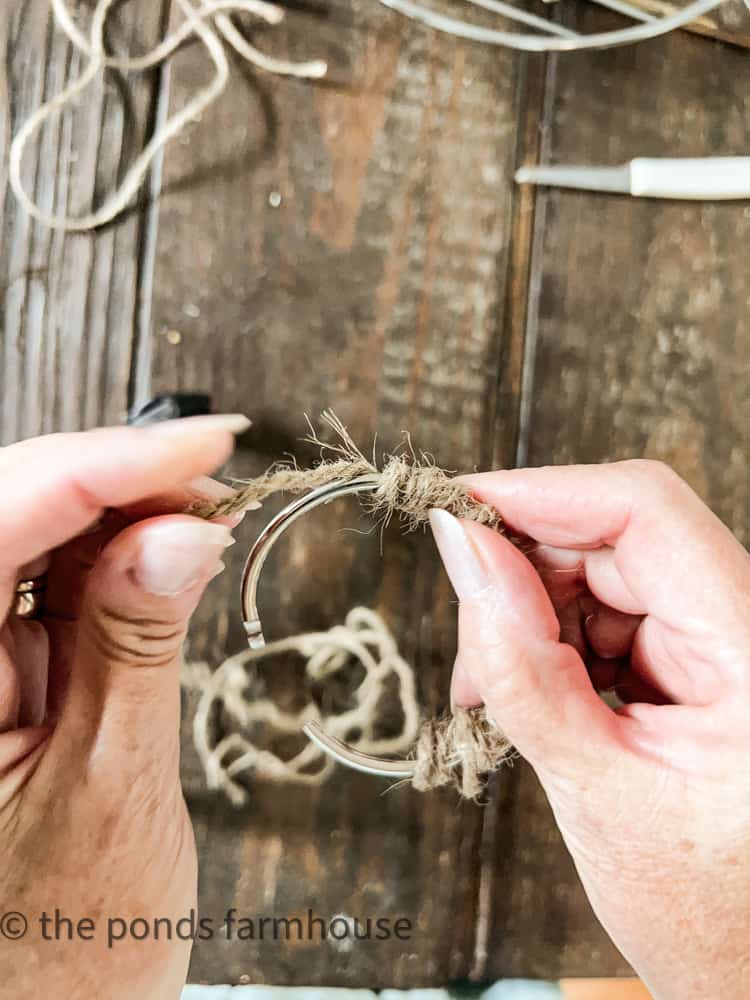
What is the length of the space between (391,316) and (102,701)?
332 millimetres

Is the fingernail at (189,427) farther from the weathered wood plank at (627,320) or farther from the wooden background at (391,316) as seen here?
the weathered wood plank at (627,320)

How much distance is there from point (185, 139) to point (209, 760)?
0.46m

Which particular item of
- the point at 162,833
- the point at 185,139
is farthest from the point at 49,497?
the point at 185,139

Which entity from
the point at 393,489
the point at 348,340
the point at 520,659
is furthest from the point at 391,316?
the point at 520,659

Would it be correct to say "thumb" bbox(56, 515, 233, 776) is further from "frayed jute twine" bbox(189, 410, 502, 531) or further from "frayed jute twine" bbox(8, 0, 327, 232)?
"frayed jute twine" bbox(8, 0, 327, 232)

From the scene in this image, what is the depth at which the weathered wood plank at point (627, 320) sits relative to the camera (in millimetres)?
576

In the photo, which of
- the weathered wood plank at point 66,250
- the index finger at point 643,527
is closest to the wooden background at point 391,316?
the weathered wood plank at point 66,250

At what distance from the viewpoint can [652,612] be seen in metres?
0.44

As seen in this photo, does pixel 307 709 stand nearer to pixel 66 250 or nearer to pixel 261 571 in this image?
pixel 261 571

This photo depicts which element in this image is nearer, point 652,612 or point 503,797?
point 652,612

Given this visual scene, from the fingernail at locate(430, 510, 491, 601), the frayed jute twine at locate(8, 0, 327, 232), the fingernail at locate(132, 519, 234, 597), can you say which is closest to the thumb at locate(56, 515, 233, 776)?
the fingernail at locate(132, 519, 234, 597)

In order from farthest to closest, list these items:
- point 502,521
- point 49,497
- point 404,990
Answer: point 404,990 → point 502,521 → point 49,497

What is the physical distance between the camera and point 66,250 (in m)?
0.54

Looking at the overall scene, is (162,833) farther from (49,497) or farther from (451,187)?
(451,187)
